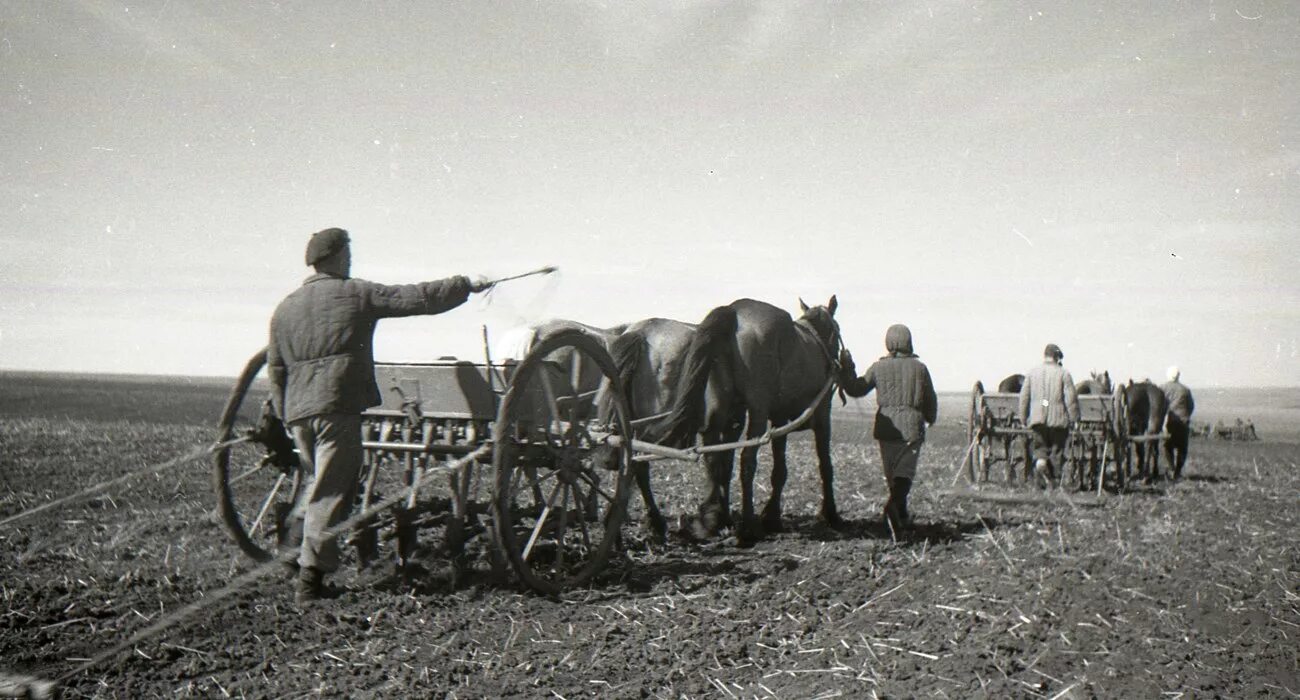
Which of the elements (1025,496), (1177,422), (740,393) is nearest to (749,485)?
(740,393)

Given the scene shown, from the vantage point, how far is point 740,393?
27.5ft

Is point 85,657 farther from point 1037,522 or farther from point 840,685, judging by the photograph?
point 1037,522

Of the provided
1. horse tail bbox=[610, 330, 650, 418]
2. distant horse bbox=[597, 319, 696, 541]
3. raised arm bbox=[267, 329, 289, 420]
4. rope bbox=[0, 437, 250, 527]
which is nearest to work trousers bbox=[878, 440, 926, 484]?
distant horse bbox=[597, 319, 696, 541]

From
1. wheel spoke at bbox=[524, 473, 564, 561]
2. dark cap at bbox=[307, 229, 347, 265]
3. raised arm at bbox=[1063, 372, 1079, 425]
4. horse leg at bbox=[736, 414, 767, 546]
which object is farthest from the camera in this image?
raised arm at bbox=[1063, 372, 1079, 425]

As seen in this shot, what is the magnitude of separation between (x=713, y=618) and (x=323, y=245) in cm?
339

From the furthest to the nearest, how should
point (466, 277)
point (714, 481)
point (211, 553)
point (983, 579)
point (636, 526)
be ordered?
point (636, 526)
point (714, 481)
point (211, 553)
point (983, 579)
point (466, 277)

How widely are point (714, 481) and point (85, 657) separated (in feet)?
16.5

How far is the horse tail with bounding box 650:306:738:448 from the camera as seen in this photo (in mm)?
7977

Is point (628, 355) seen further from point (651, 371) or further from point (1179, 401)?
point (1179, 401)

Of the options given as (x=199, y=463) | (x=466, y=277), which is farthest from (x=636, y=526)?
(x=199, y=463)

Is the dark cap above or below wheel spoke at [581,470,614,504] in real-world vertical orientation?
above

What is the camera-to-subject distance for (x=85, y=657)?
478cm

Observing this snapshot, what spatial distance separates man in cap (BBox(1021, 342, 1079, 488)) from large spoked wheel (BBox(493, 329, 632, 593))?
23.5 feet

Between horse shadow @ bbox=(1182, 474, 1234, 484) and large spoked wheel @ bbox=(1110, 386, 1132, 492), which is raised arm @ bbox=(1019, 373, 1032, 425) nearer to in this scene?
large spoked wheel @ bbox=(1110, 386, 1132, 492)
